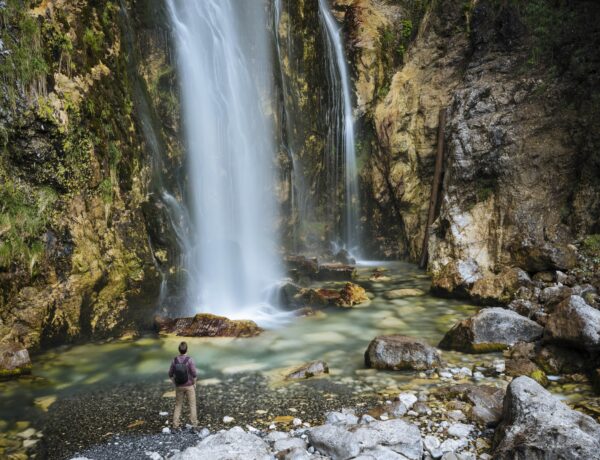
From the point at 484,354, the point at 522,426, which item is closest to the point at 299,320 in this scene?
the point at 484,354

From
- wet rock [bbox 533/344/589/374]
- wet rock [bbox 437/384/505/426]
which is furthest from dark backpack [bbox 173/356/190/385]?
wet rock [bbox 533/344/589/374]

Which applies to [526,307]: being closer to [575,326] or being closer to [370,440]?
[575,326]

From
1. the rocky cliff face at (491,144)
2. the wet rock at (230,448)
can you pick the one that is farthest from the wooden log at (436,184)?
the wet rock at (230,448)

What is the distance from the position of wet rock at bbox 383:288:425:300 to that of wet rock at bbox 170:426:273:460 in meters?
7.56

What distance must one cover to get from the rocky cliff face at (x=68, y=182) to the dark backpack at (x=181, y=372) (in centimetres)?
408

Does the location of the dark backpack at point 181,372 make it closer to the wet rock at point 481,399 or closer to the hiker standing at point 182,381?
the hiker standing at point 182,381

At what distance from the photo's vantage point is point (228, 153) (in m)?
15.0

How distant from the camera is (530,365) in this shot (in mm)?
6645

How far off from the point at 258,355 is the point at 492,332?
4.01m

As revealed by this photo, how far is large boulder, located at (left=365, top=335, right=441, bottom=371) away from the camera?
7.06 metres

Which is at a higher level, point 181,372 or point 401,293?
point 181,372

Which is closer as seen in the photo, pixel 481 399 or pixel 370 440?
pixel 370 440

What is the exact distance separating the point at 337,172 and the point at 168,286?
9672 millimetres

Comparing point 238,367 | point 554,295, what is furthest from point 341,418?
point 554,295
